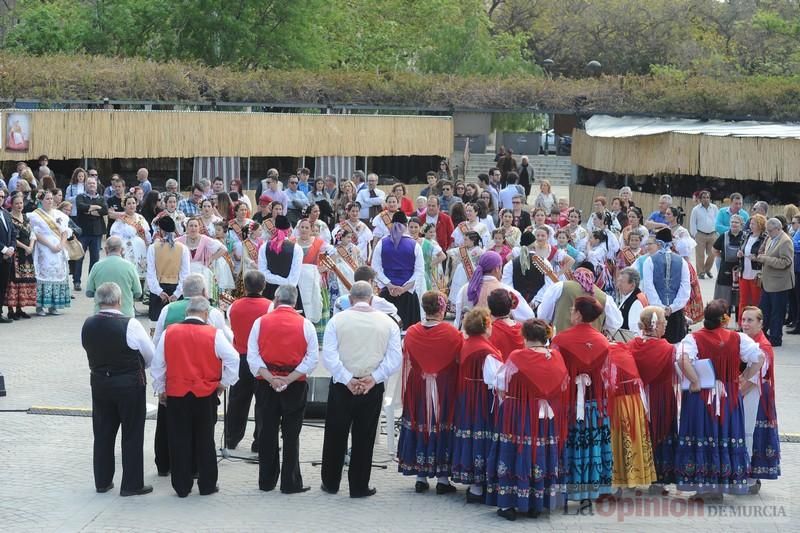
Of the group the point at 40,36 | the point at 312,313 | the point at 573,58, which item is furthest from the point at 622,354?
the point at 573,58

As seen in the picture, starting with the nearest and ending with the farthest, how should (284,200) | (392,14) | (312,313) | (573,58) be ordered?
(312,313)
(284,200)
(392,14)
(573,58)

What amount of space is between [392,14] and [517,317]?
145 ft

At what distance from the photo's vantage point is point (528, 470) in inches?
363

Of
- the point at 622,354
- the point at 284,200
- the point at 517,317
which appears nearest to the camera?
the point at 622,354

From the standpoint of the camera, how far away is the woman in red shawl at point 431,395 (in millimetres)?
9758

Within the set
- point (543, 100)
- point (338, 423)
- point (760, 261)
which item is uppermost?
point (543, 100)

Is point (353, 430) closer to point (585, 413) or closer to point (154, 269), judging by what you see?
point (585, 413)

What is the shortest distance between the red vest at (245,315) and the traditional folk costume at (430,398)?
1347 millimetres

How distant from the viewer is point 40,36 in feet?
138

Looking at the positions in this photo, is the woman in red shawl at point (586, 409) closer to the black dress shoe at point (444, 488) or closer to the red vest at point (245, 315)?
the black dress shoe at point (444, 488)

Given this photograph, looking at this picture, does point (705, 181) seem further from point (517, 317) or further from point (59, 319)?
point (517, 317)

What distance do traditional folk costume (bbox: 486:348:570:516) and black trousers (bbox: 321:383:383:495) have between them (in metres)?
1.04

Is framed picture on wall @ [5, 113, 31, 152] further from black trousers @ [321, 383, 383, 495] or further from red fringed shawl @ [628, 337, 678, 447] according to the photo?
red fringed shawl @ [628, 337, 678, 447]

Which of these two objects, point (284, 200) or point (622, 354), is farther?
point (284, 200)
